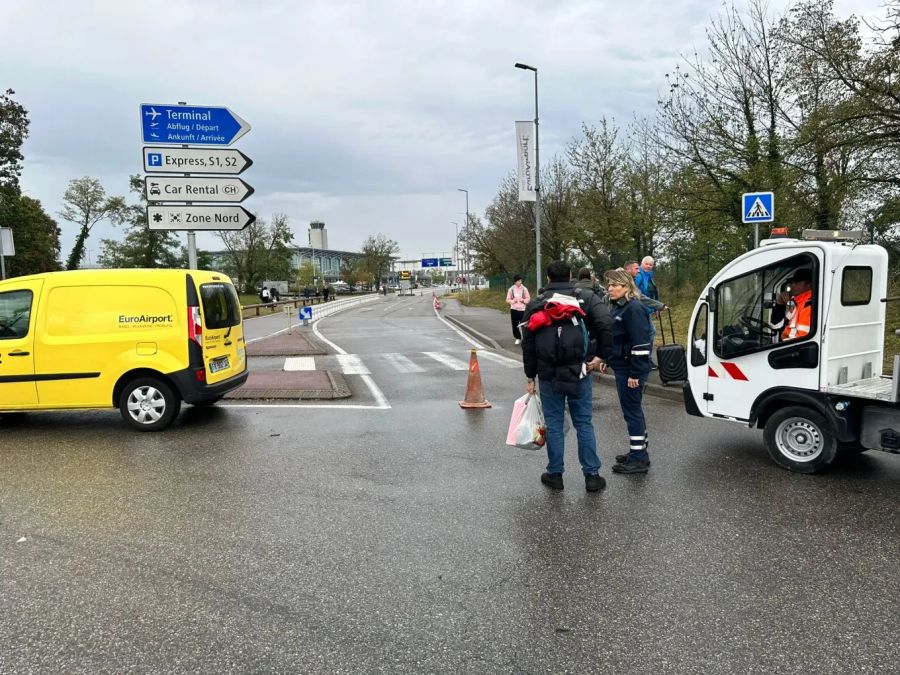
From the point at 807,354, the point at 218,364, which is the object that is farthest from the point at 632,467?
the point at 218,364

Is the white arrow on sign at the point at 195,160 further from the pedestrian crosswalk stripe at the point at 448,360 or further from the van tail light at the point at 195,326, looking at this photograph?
the pedestrian crosswalk stripe at the point at 448,360

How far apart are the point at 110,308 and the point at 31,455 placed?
5.84 ft

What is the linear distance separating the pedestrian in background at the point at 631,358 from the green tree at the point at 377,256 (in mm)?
99248

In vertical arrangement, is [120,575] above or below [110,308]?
below

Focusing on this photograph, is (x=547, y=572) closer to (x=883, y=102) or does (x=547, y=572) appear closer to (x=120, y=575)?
(x=120, y=575)

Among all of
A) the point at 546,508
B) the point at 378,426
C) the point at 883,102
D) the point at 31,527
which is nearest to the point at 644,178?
the point at 883,102

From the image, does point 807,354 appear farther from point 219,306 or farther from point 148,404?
point 148,404

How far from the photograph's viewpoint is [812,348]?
5.11 m

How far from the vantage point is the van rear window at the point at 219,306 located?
7.36m

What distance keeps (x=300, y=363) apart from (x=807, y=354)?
10471 millimetres

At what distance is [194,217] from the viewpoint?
386 inches

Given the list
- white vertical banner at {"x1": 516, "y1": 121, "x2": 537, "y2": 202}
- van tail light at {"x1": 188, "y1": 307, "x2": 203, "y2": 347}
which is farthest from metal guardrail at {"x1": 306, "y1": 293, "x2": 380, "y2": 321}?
van tail light at {"x1": 188, "y1": 307, "x2": 203, "y2": 347}

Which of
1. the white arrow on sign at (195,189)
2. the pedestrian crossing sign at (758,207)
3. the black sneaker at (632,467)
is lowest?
the black sneaker at (632,467)

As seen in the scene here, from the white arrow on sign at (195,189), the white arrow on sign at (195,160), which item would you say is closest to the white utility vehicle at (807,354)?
the white arrow on sign at (195,189)
